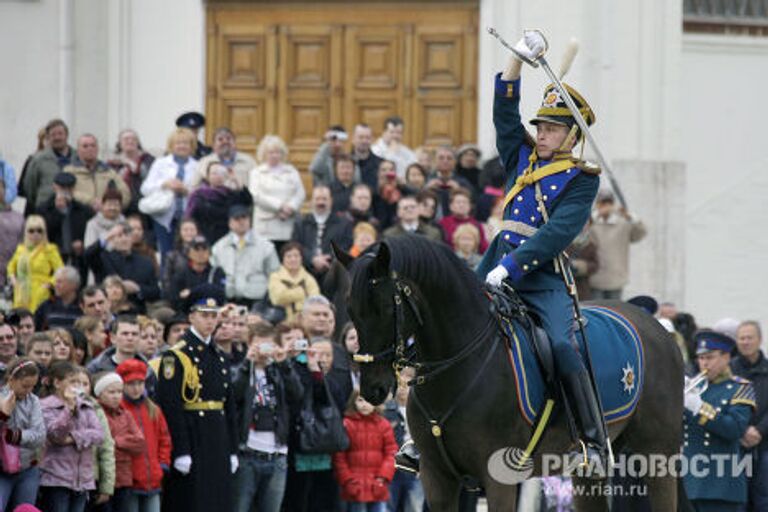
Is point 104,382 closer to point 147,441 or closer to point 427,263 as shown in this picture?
point 147,441

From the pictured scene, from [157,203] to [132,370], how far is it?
18.3ft

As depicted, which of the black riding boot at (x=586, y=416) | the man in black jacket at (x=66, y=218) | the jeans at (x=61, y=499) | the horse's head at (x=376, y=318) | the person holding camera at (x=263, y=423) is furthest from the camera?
the man in black jacket at (x=66, y=218)

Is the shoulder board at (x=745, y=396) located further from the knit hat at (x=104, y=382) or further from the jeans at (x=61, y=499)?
the jeans at (x=61, y=499)

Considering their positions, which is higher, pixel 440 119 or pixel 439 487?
pixel 440 119

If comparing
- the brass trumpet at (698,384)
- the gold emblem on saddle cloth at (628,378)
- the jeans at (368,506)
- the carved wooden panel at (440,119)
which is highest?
the carved wooden panel at (440,119)

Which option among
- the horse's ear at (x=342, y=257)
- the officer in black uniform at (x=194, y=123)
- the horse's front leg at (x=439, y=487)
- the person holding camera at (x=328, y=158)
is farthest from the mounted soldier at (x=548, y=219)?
the officer in black uniform at (x=194, y=123)

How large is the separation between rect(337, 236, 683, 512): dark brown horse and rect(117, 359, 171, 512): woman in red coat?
3852 millimetres

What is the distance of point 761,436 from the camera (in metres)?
17.5

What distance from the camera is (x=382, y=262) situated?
11.0m

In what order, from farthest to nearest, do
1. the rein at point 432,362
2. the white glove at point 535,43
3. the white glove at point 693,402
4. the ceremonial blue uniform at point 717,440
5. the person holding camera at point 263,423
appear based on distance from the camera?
the ceremonial blue uniform at point 717,440 < the white glove at point 693,402 < the person holding camera at point 263,423 < the white glove at point 535,43 < the rein at point 432,362

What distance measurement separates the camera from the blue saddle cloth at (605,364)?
11.7m

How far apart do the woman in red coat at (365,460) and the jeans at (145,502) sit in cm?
204

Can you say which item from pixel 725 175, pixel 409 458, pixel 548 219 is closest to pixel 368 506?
pixel 409 458

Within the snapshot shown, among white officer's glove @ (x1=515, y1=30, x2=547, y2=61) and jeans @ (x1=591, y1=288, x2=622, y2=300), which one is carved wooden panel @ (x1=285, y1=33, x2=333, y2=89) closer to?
jeans @ (x1=591, y1=288, x2=622, y2=300)
